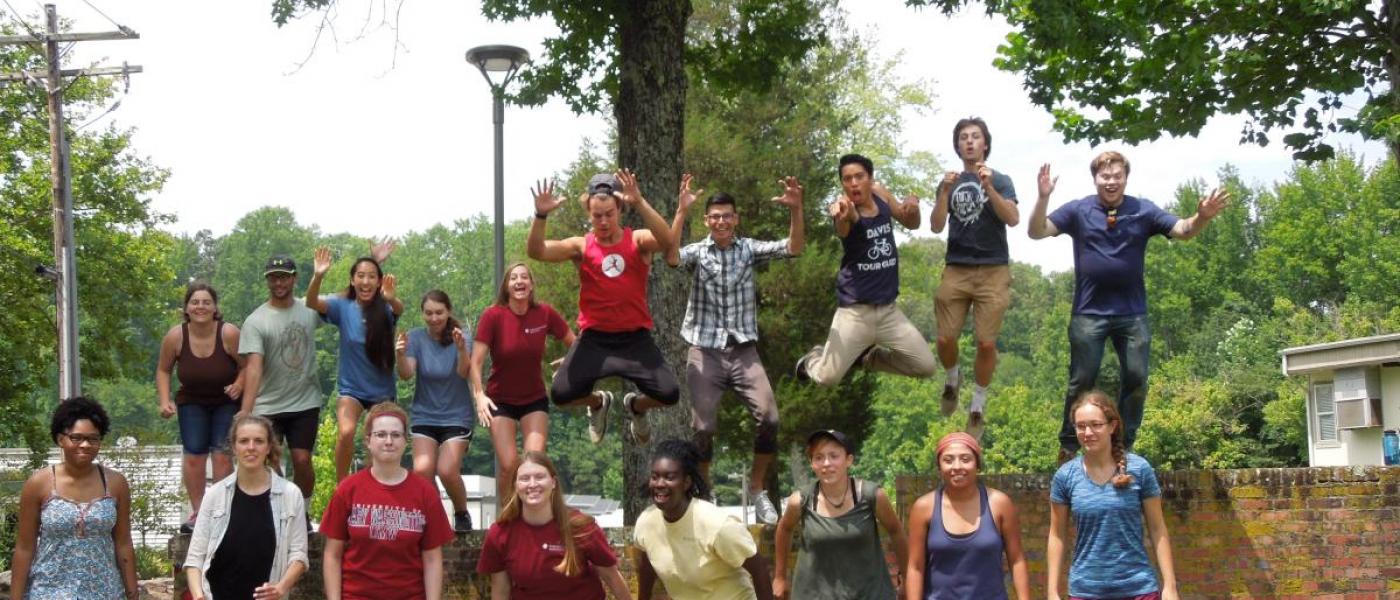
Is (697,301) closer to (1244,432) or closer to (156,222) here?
(156,222)

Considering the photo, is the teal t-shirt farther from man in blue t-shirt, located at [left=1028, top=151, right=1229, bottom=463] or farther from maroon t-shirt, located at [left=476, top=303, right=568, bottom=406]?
man in blue t-shirt, located at [left=1028, top=151, right=1229, bottom=463]

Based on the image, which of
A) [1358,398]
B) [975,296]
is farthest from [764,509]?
[1358,398]

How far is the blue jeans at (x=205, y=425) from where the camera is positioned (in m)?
8.99

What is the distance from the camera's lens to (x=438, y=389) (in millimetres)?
9117

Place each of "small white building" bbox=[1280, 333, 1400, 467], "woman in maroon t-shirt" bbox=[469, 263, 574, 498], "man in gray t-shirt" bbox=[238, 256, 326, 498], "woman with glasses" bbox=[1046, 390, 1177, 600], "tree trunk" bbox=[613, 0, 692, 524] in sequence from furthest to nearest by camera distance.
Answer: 1. "small white building" bbox=[1280, 333, 1400, 467]
2. "tree trunk" bbox=[613, 0, 692, 524]
3. "man in gray t-shirt" bbox=[238, 256, 326, 498]
4. "woman in maroon t-shirt" bbox=[469, 263, 574, 498]
5. "woman with glasses" bbox=[1046, 390, 1177, 600]

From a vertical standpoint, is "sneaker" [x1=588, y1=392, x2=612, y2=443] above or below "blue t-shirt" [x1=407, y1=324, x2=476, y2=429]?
below

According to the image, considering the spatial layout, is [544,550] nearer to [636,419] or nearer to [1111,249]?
[636,419]

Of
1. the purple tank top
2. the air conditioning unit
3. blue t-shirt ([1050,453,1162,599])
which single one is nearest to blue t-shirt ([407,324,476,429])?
the purple tank top

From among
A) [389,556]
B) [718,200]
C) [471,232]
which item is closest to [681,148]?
[718,200]

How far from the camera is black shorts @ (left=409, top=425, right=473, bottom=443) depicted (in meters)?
9.03

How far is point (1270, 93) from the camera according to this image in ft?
53.8

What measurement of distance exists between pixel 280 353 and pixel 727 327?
297 centimetres

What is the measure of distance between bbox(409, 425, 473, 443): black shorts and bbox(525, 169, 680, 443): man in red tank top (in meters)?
0.78

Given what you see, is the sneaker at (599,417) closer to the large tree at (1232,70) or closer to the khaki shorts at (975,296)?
the khaki shorts at (975,296)
